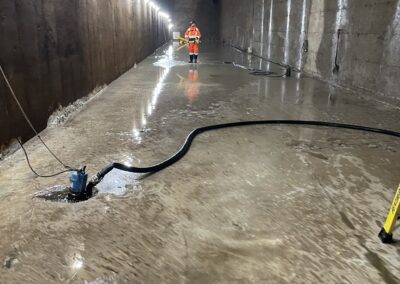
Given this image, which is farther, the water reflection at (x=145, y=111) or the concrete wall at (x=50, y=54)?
the water reflection at (x=145, y=111)

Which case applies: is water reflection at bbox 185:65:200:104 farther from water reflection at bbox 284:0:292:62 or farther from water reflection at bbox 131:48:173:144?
water reflection at bbox 284:0:292:62

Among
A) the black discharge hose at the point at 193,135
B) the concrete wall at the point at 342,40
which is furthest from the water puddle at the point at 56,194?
the concrete wall at the point at 342,40

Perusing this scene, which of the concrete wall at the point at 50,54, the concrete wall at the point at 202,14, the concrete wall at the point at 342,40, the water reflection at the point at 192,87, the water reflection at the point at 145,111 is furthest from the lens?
the concrete wall at the point at 202,14

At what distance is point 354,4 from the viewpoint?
693 centimetres

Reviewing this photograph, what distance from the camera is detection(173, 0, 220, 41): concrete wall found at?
33.4 metres

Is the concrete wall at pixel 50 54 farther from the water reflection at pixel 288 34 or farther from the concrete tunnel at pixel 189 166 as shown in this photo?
the water reflection at pixel 288 34

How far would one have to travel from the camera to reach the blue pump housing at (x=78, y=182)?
2455 mm

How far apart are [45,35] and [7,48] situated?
3.34 feet

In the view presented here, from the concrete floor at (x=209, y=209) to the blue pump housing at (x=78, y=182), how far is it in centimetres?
12

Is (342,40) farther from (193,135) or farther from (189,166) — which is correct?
(189,166)

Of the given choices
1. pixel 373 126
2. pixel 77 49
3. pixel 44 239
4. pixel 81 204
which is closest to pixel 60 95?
pixel 77 49

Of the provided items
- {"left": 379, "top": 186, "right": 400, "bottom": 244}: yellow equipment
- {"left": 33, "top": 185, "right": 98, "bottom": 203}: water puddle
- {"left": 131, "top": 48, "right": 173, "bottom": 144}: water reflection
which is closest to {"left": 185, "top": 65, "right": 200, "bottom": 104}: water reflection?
{"left": 131, "top": 48, "right": 173, "bottom": 144}: water reflection

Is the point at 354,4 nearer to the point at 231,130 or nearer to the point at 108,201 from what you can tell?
the point at 231,130

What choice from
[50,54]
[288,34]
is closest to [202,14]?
[288,34]
